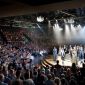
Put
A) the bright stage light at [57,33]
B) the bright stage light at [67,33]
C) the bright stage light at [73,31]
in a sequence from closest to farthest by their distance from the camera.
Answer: the bright stage light at [73,31]
the bright stage light at [67,33]
the bright stage light at [57,33]

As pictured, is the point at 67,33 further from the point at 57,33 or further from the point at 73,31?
the point at 57,33

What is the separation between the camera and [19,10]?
8.30 meters

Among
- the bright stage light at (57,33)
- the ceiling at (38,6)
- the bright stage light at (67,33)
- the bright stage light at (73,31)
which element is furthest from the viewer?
the bright stage light at (57,33)

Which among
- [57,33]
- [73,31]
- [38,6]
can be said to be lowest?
[57,33]

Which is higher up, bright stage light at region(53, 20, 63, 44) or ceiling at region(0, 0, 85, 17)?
ceiling at region(0, 0, 85, 17)

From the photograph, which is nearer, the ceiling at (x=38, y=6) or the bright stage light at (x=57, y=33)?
the ceiling at (x=38, y=6)

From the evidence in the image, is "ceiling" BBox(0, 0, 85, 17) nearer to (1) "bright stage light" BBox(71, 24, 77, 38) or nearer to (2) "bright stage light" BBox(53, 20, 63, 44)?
(1) "bright stage light" BBox(71, 24, 77, 38)

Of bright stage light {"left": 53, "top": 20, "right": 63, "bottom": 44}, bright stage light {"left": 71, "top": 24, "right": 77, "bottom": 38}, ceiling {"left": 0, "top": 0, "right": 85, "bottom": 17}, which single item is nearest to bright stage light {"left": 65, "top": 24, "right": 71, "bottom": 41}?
bright stage light {"left": 71, "top": 24, "right": 77, "bottom": 38}

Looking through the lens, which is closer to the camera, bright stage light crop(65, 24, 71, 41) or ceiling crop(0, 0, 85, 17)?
ceiling crop(0, 0, 85, 17)

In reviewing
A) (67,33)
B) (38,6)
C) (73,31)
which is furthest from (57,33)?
(38,6)

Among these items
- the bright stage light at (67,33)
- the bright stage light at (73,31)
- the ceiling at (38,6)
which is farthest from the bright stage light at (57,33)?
the ceiling at (38,6)

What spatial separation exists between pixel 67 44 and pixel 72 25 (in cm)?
198

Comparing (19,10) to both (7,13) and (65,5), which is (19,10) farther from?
(65,5)

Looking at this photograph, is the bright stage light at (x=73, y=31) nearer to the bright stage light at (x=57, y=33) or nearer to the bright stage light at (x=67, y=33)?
the bright stage light at (x=67, y=33)
